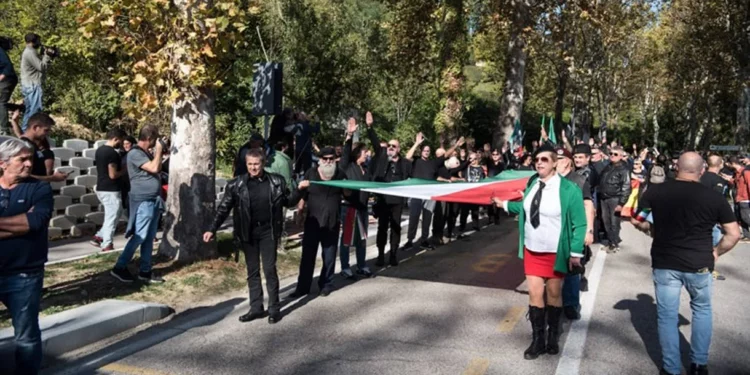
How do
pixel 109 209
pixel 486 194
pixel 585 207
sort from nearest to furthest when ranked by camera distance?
pixel 585 207 → pixel 486 194 → pixel 109 209

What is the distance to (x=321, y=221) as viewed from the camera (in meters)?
7.96

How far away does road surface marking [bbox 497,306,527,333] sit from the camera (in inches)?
265

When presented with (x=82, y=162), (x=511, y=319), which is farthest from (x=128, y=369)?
(x=82, y=162)

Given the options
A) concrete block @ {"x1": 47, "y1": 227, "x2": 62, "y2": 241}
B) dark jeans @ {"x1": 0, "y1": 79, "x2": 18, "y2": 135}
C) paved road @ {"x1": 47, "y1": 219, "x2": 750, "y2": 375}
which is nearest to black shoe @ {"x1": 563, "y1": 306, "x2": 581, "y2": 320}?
paved road @ {"x1": 47, "y1": 219, "x2": 750, "y2": 375}

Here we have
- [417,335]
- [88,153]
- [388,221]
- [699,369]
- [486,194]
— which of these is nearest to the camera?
[699,369]

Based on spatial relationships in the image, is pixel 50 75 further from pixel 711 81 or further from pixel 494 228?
pixel 711 81

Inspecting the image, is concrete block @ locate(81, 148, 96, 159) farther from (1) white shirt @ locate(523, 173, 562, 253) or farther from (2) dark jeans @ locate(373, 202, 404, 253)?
(1) white shirt @ locate(523, 173, 562, 253)

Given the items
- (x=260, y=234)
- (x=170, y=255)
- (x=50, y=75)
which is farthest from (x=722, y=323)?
(x=50, y=75)

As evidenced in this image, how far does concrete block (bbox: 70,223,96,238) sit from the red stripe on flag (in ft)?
22.7

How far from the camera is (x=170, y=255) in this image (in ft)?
29.8

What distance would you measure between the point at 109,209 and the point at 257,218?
3506 mm

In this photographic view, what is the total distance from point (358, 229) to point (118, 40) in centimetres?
410

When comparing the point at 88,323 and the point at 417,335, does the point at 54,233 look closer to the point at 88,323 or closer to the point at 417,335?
the point at 88,323

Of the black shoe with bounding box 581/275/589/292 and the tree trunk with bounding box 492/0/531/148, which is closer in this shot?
the black shoe with bounding box 581/275/589/292
